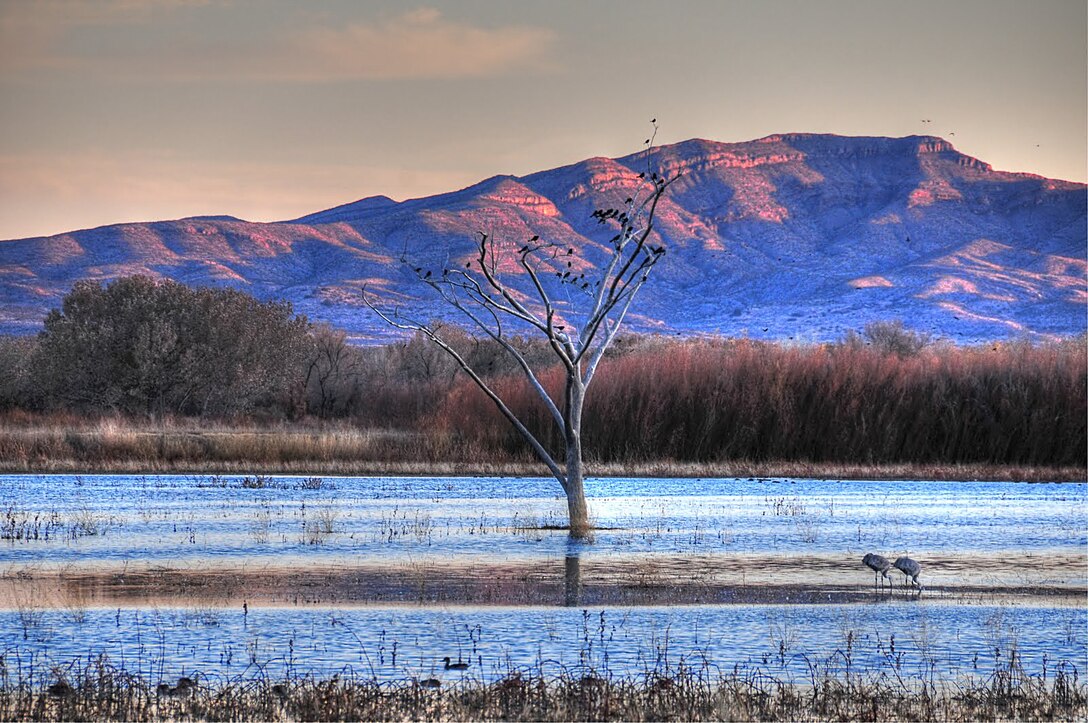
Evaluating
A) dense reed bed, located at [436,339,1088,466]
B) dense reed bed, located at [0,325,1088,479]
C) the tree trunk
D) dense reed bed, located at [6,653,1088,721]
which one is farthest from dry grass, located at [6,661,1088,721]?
dense reed bed, located at [436,339,1088,466]

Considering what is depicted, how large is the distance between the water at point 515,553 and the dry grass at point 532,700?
60 cm

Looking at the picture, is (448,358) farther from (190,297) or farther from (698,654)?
(698,654)

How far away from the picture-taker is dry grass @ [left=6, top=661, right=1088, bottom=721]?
891cm

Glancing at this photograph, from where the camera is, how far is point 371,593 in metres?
14.2

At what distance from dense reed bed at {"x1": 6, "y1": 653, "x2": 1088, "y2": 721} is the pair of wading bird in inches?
182

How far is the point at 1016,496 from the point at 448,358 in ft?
125

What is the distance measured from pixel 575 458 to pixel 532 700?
10424 millimetres

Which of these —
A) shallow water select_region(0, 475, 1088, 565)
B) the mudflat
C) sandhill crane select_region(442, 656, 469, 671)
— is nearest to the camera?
sandhill crane select_region(442, 656, 469, 671)

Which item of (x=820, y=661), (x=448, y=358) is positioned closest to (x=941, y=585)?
(x=820, y=661)

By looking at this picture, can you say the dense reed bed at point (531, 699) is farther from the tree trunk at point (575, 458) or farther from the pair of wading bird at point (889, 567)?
the tree trunk at point (575, 458)

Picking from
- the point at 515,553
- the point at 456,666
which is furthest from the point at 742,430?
the point at 456,666

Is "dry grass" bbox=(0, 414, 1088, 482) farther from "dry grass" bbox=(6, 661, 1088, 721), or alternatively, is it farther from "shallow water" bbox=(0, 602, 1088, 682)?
"dry grass" bbox=(6, 661, 1088, 721)

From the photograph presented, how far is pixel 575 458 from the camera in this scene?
1959 cm

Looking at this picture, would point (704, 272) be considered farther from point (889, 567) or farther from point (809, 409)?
point (889, 567)
